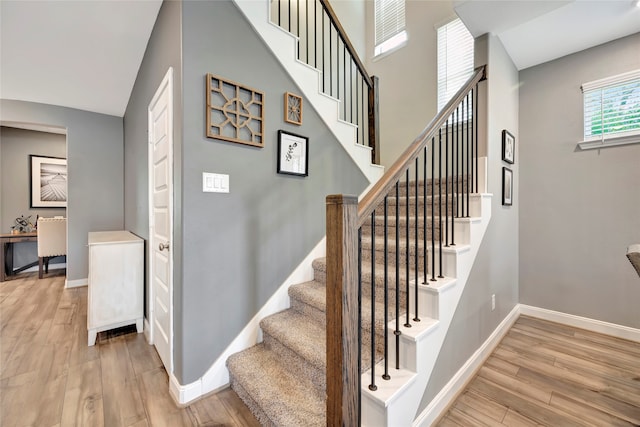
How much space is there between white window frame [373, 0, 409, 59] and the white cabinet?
13.0 ft

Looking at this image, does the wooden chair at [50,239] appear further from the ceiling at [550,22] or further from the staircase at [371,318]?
the ceiling at [550,22]

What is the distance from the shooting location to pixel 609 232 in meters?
2.34

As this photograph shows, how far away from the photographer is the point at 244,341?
178 centimetres

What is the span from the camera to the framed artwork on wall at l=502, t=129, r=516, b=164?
91.0 inches

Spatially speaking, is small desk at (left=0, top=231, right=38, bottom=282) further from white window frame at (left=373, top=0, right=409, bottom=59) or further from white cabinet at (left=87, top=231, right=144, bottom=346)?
white window frame at (left=373, top=0, right=409, bottom=59)

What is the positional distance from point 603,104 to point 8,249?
808cm

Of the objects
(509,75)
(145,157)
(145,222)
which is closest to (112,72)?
(145,157)

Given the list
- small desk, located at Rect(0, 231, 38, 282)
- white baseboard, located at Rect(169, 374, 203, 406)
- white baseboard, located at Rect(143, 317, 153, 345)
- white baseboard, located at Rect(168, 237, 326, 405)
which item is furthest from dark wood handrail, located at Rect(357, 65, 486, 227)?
small desk, located at Rect(0, 231, 38, 282)

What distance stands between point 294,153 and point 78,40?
7.43 feet

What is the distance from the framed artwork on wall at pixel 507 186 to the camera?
91.1 inches

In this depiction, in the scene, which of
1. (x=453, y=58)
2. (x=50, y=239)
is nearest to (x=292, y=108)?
(x=453, y=58)

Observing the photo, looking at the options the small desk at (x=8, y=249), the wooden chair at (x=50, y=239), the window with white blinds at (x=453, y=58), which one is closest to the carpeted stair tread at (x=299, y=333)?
the window with white blinds at (x=453, y=58)

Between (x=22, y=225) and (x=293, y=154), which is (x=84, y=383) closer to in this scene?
(x=293, y=154)

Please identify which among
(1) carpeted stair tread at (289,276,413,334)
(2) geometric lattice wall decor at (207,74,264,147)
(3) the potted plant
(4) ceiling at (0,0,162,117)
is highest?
(4) ceiling at (0,0,162,117)
